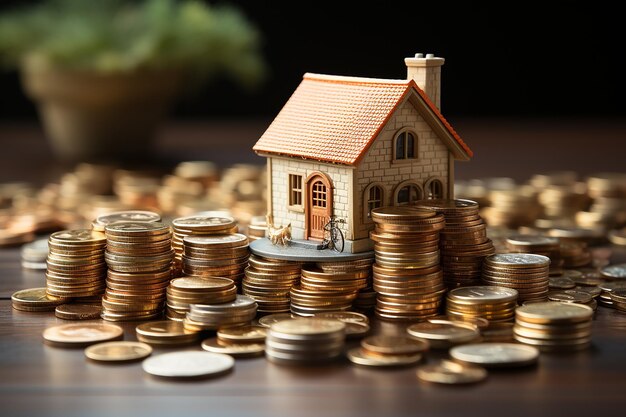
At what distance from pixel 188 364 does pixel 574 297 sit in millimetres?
1734

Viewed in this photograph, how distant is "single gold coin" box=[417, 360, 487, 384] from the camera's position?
363 centimetres

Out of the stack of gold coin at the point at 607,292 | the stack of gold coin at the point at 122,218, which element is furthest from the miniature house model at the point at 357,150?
the stack of gold coin at the point at 607,292

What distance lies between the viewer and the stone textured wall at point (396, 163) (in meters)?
4.56

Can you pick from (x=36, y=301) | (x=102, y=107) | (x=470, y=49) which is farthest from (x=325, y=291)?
(x=470, y=49)

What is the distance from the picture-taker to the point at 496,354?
3828mm

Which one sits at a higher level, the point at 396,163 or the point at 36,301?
the point at 396,163

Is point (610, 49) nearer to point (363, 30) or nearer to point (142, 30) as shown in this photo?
point (363, 30)

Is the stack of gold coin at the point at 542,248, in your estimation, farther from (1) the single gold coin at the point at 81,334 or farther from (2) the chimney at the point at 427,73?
(1) the single gold coin at the point at 81,334

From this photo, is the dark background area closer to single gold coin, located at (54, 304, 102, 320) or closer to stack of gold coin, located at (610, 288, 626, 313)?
stack of gold coin, located at (610, 288, 626, 313)

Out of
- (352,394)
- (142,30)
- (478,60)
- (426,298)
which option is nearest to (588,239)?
(426,298)

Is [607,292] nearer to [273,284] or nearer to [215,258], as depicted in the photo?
[273,284]

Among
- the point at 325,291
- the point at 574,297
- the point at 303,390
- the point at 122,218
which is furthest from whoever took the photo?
the point at 122,218

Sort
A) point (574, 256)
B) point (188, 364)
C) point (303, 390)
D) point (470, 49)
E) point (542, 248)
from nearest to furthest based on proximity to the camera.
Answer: point (303, 390), point (188, 364), point (542, 248), point (574, 256), point (470, 49)

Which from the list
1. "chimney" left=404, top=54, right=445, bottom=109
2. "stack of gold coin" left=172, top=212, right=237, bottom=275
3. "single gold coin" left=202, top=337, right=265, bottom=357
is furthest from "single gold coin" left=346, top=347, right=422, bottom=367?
"chimney" left=404, top=54, right=445, bottom=109
